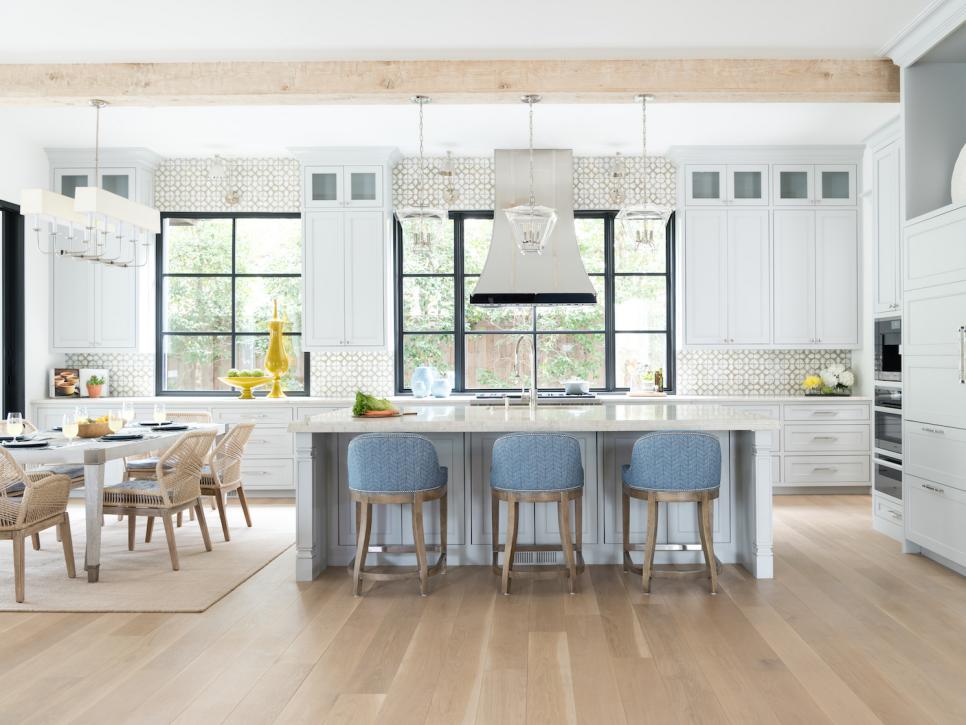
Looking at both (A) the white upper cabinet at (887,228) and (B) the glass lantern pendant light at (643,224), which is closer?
(B) the glass lantern pendant light at (643,224)

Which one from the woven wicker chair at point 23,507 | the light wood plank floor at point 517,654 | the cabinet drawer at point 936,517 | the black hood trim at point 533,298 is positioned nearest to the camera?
the light wood plank floor at point 517,654

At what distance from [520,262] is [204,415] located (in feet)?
9.50

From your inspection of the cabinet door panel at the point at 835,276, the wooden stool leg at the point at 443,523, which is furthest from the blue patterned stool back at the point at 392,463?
the cabinet door panel at the point at 835,276

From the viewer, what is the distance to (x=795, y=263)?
6.94m

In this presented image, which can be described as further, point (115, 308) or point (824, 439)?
point (115, 308)

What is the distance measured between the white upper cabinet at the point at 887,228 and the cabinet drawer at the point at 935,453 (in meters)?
0.87

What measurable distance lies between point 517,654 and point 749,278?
192 inches

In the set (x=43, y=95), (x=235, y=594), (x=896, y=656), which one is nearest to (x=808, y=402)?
(x=896, y=656)

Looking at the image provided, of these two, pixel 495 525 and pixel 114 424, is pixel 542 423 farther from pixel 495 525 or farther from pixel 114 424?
pixel 114 424

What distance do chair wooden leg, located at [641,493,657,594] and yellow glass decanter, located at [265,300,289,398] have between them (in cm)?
423

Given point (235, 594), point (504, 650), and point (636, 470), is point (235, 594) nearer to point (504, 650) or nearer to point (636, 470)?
point (504, 650)

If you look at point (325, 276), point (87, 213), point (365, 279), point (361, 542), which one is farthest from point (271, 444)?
point (361, 542)

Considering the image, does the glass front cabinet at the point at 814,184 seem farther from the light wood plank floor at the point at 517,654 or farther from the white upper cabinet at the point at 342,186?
→ the light wood plank floor at the point at 517,654

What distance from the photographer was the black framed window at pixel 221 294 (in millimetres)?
7449
